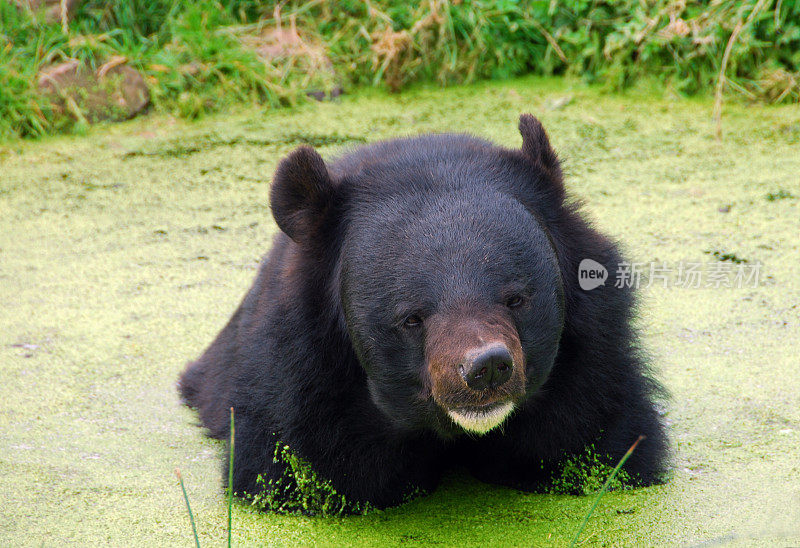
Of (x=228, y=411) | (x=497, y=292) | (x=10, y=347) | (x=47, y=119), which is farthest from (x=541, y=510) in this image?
(x=47, y=119)

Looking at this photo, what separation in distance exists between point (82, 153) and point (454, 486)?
3938mm

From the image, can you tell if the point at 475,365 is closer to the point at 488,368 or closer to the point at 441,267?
the point at 488,368

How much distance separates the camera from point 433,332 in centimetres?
226

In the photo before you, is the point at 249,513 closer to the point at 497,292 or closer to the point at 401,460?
the point at 401,460

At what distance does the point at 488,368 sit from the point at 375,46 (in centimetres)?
461

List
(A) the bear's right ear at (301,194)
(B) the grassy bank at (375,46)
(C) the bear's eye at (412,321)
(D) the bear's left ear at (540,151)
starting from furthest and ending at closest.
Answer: (B) the grassy bank at (375,46) < (D) the bear's left ear at (540,151) < (A) the bear's right ear at (301,194) < (C) the bear's eye at (412,321)

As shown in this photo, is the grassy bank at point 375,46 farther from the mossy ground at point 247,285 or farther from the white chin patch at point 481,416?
the white chin patch at point 481,416

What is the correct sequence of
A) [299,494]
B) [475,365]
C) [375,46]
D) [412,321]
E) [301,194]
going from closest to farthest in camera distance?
[475,365]
[412,321]
[301,194]
[299,494]
[375,46]

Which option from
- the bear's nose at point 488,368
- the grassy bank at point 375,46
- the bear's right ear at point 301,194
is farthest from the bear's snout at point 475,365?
the grassy bank at point 375,46

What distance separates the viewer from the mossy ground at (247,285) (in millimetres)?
2645

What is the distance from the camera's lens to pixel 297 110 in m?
6.42

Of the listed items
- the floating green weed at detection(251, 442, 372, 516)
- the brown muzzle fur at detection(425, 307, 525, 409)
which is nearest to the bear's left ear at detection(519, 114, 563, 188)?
the brown muzzle fur at detection(425, 307, 525, 409)

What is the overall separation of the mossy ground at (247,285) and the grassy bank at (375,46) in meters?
0.18

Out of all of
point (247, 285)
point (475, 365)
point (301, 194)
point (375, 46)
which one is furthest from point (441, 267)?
point (375, 46)
